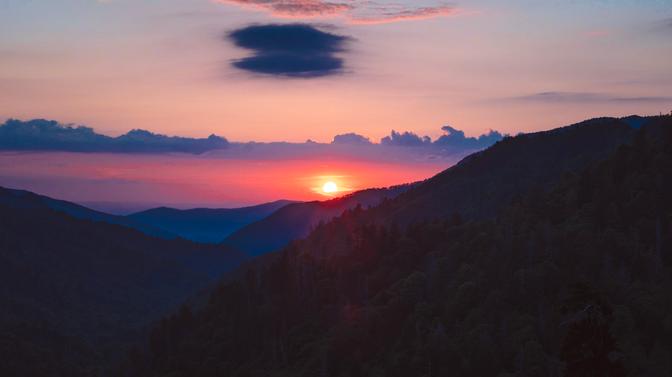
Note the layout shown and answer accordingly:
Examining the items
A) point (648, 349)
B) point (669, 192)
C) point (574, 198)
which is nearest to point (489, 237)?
point (574, 198)

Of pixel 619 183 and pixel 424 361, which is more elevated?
pixel 619 183

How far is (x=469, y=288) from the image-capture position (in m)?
162

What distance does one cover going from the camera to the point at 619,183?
176750mm

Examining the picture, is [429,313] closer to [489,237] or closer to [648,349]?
[489,237]

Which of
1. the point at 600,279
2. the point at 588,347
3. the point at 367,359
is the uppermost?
the point at 588,347

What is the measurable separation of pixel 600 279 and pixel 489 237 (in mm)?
48164

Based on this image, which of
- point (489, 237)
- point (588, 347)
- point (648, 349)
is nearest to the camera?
point (588, 347)

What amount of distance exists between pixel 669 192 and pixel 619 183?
1498cm

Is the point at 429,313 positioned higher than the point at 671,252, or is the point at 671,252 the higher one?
the point at 671,252

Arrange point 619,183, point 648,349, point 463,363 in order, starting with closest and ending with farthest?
point 648,349 → point 463,363 → point 619,183

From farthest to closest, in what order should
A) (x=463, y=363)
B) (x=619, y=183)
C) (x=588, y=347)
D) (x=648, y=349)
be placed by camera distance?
(x=619, y=183) < (x=463, y=363) < (x=648, y=349) < (x=588, y=347)

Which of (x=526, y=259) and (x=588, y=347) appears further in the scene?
(x=526, y=259)

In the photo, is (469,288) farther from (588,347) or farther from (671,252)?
(588,347)

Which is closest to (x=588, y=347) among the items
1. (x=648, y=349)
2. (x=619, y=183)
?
(x=648, y=349)
